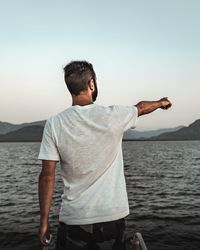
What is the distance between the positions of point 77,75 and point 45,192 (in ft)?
4.29

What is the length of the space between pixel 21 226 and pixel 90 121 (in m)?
16.5

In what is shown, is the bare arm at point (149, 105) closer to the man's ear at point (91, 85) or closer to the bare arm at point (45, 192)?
the man's ear at point (91, 85)

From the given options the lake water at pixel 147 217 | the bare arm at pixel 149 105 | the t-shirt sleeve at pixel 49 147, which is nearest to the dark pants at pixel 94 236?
the t-shirt sleeve at pixel 49 147

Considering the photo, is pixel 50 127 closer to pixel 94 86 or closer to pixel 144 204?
pixel 94 86

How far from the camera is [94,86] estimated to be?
3.60 m

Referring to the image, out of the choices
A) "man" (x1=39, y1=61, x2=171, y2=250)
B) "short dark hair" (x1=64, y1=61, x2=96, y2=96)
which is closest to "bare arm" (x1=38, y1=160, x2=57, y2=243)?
"man" (x1=39, y1=61, x2=171, y2=250)

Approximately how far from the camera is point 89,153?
3.35m

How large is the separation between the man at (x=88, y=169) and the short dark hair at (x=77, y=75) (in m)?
0.01

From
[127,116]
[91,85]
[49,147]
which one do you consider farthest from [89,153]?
[91,85]

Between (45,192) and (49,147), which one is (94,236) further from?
(49,147)

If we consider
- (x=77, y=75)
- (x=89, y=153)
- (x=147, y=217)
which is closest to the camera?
(x=89, y=153)

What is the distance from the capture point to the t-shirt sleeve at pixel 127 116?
11.0 feet

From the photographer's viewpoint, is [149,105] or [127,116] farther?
[149,105]

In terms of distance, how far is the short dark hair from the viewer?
3484 mm
